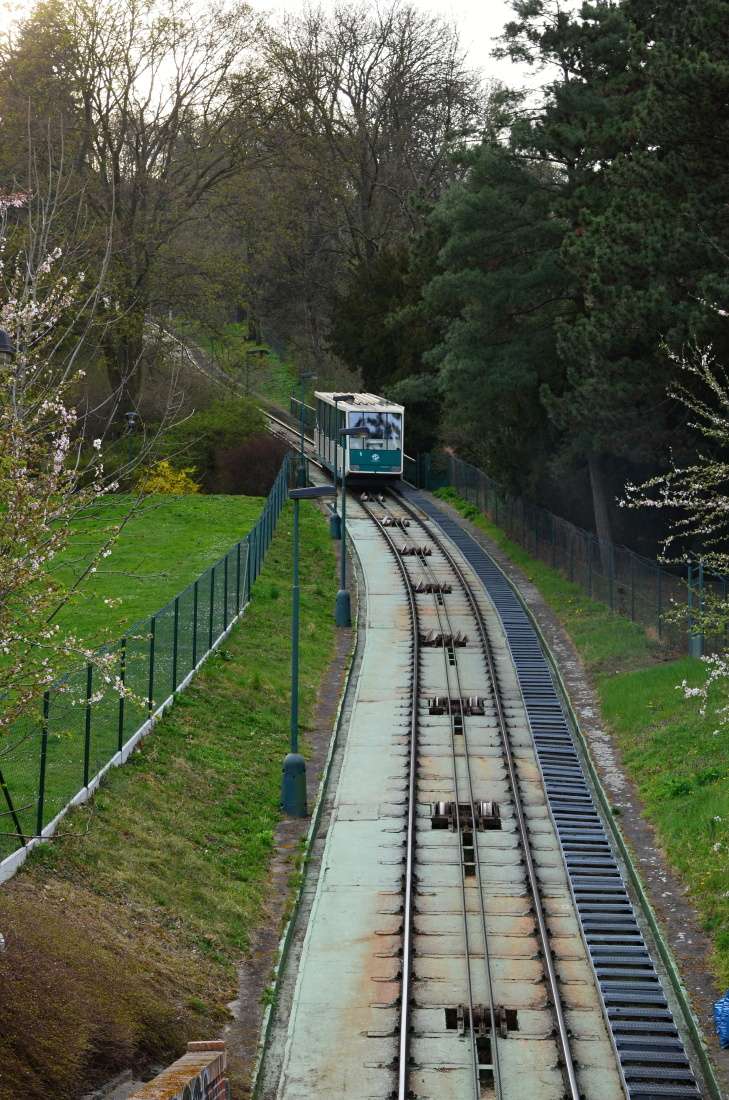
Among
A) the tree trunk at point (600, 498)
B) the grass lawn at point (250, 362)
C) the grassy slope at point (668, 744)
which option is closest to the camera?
the grassy slope at point (668, 744)

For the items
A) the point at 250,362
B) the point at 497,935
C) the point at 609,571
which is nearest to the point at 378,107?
the point at 250,362

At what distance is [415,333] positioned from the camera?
68.4 metres

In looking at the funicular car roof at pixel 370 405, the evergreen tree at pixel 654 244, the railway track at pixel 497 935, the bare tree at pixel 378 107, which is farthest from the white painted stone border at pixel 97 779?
the bare tree at pixel 378 107

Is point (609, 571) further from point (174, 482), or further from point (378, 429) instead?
point (174, 482)

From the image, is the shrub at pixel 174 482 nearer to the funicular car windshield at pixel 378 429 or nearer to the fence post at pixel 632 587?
the funicular car windshield at pixel 378 429

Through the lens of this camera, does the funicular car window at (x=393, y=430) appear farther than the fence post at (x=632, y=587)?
Yes

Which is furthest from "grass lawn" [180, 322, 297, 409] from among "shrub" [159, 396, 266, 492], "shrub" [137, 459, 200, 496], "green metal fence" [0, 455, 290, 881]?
"green metal fence" [0, 455, 290, 881]

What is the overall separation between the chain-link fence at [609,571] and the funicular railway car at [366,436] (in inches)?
181

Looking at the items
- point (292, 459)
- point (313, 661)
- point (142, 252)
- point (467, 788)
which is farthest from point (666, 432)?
point (292, 459)

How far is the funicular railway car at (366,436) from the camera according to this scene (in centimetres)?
5784

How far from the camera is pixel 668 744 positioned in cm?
2994

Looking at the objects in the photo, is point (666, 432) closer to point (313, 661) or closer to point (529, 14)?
point (313, 661)

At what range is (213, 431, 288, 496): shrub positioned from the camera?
64062mm

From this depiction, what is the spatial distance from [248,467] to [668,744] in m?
37.6
